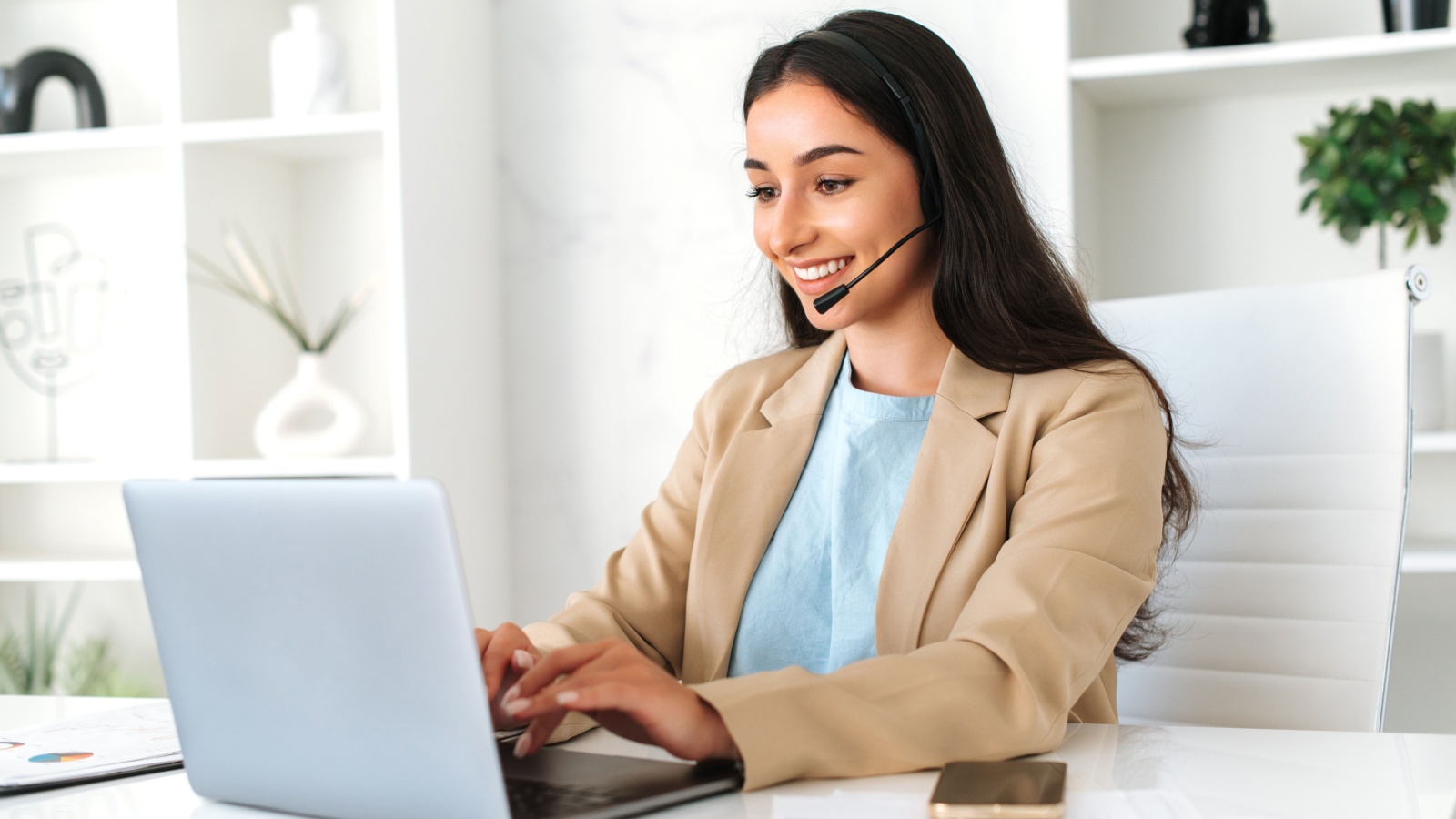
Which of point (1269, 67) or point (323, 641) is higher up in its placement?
point (1269, 67)

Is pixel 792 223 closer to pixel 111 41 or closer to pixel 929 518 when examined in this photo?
pixel 929 518

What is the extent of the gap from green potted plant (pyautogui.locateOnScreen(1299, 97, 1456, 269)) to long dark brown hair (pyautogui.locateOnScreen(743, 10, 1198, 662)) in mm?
873

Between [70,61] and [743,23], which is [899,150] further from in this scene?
[70,61]

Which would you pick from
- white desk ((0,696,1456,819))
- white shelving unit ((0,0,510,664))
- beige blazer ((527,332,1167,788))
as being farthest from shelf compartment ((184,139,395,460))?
white desk ((0,696,1456,819))

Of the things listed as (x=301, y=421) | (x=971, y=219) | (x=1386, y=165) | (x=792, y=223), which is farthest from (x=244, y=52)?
(x=1386, y=165)

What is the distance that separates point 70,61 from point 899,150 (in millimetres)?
1800

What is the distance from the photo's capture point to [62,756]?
0.90m

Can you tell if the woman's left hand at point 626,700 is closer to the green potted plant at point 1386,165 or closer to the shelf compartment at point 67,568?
the green potted plant at point 1386,165

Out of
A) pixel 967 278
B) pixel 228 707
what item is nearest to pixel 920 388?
pixel 967 278

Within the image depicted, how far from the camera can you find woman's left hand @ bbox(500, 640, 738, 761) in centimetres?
74

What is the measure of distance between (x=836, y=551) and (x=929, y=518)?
123 mm

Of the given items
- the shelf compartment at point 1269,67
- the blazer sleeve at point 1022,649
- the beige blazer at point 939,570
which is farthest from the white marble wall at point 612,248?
the blazer sleeve at point 1022,649

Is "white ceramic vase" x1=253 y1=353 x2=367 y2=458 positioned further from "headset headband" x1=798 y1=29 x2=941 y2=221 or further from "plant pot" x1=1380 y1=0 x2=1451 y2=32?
"plant pot" x1=1380 y1=0 x2=1451 y2=32

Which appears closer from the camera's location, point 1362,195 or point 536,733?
point 536,733
